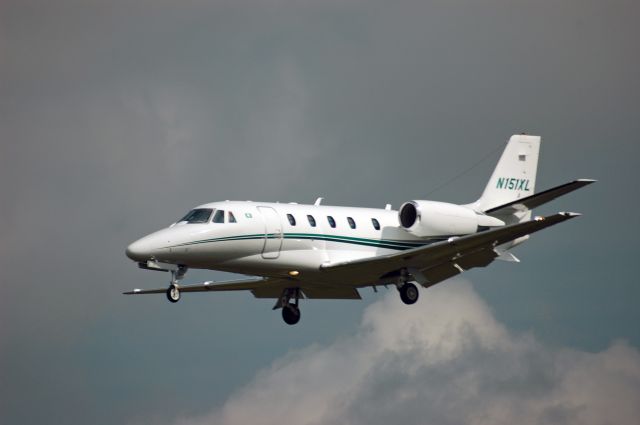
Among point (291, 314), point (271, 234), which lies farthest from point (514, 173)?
point (271, 234)

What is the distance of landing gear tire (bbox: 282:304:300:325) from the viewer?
151ft

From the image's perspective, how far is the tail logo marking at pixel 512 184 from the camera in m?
47.3

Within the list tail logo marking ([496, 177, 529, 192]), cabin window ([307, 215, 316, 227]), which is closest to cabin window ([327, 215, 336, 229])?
cabin window ([307, 215, 316, 227])

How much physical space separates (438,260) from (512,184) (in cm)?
540

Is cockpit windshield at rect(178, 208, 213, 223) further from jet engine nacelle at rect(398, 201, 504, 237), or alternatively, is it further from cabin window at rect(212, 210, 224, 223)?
jet engine nacelle at rect(398, 201, 504, 237)

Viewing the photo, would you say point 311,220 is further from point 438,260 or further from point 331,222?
point 438,260

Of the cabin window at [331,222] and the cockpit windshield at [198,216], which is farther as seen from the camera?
the cabin window at [331,222]

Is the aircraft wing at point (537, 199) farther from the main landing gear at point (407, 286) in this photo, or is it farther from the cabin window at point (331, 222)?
the cabin window at point (331, 222)

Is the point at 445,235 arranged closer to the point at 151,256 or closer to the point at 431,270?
the point at 431,270

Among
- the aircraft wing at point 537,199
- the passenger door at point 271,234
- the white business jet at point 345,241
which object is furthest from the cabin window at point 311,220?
the aircraft wing at point 537,199

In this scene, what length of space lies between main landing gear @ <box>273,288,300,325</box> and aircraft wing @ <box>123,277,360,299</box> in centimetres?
23

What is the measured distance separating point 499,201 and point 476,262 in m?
3.12

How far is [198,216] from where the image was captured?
41.2m

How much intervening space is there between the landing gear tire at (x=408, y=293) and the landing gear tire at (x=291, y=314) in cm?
394
